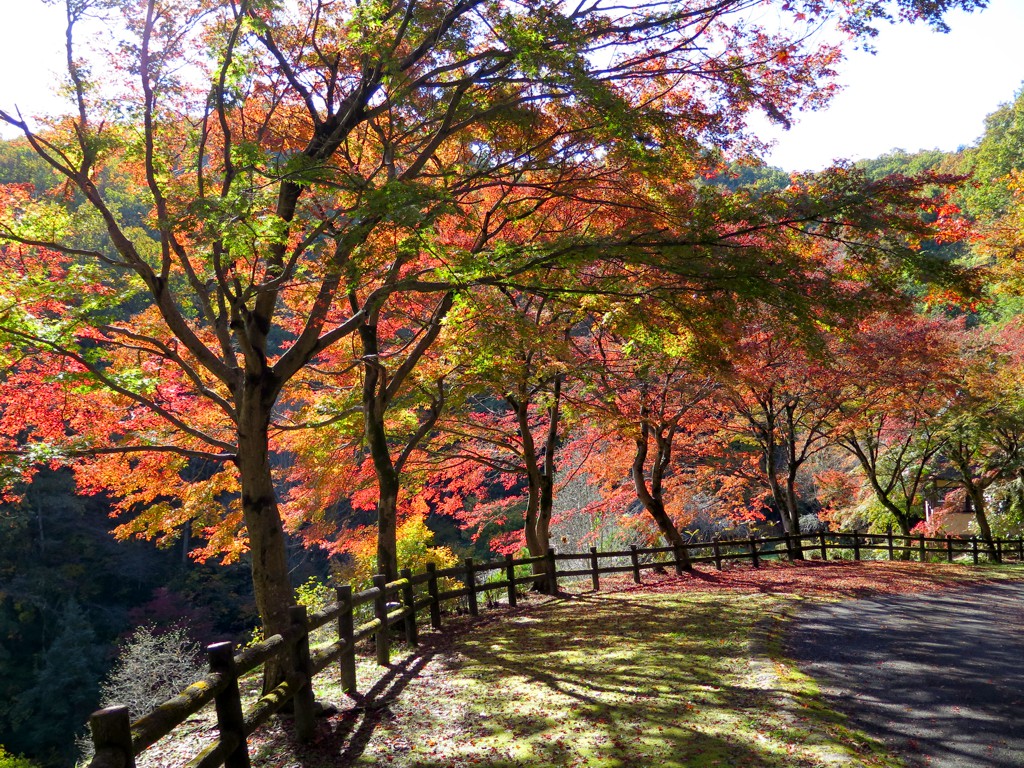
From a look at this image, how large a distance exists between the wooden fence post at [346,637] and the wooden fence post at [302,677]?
107 centimetres

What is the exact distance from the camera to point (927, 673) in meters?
7.05

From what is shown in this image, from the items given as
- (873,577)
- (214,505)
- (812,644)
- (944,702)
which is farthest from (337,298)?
(873,577)

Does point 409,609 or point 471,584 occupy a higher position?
point 409,609

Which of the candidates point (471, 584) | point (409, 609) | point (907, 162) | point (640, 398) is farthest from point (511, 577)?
point (907, 162)

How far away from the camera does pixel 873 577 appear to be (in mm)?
16953

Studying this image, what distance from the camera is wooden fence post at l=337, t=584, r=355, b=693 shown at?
6.88m

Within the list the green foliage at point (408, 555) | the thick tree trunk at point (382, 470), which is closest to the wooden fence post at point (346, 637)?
the thick tree trunk at point (382, 470)

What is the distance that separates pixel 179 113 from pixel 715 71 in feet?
21.3

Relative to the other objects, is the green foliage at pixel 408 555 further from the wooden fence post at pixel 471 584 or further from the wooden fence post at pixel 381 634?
the wooden fence post at pixel 381 634

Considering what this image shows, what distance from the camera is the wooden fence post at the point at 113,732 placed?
10.2ft

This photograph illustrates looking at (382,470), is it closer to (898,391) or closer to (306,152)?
(306,152)

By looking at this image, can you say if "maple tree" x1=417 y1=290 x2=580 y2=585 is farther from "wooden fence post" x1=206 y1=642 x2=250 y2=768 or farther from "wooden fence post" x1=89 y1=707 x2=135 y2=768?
"wooden fence post" x1=89 y1=707 x2=135 y2=768

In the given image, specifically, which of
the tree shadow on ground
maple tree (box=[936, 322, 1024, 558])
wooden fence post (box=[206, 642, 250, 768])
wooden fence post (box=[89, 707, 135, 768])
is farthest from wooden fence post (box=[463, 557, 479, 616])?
maple tree (box=[936, 322, 1024, 558])

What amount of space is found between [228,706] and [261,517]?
10.6 ft
